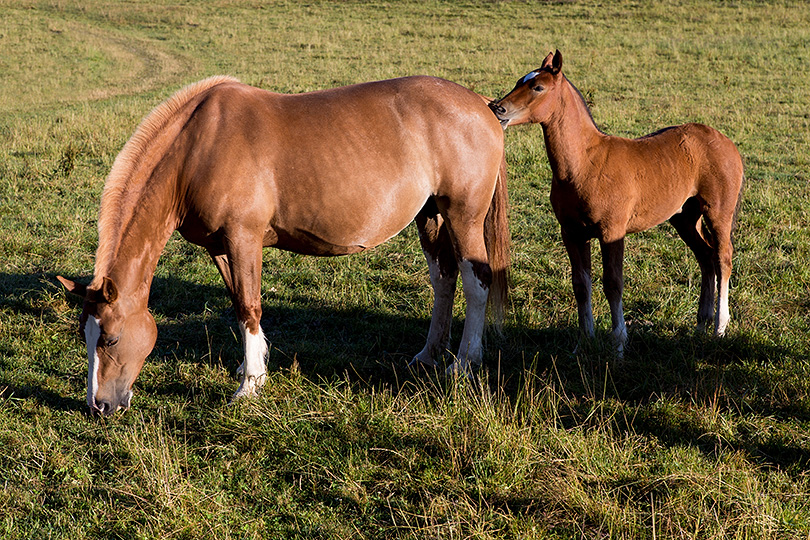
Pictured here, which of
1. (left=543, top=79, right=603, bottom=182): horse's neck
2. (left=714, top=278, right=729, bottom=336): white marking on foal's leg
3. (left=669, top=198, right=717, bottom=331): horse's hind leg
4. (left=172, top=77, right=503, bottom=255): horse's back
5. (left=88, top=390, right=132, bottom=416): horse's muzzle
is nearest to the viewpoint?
(left=88, top=390, right=132, bottom=416): horse's muzzle

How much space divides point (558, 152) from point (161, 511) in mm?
3190

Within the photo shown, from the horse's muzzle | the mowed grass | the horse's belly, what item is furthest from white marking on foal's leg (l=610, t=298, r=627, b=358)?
the horse's muzzle

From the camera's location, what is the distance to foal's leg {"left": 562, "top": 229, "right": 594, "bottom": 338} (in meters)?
4.57

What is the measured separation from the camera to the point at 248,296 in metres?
4.10

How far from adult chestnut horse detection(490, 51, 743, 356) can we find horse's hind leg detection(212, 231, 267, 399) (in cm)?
184

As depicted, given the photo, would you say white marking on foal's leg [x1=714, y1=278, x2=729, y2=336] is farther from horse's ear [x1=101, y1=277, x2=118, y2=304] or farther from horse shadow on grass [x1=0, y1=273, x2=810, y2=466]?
horse's ear [x1=101, y1=277, x2=118, y2=304]

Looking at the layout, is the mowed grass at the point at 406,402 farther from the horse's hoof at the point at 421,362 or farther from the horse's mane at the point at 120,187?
the horse's mane at the point at 120,187

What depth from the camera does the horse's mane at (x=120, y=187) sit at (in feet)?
12.1

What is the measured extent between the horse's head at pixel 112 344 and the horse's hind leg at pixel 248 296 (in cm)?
57

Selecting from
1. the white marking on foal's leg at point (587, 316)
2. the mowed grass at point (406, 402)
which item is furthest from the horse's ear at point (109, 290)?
the white marking on foal's leg at point (587, 316)

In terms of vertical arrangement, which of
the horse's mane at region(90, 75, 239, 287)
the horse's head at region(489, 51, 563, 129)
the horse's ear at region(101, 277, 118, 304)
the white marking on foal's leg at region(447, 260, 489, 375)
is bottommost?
the white marking on foal's leg at region(447, 260, 489, 375)

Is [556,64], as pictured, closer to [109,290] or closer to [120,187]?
[120,187]

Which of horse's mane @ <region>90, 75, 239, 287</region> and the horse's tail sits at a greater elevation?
horse's mane @ <region>90, 75, 239, 287</region>

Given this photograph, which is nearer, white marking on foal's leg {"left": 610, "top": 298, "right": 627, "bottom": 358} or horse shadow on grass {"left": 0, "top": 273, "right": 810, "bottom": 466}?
horse shadow on grass {"left": 0, "top": 273, "right": 810, "bottom": 466}
